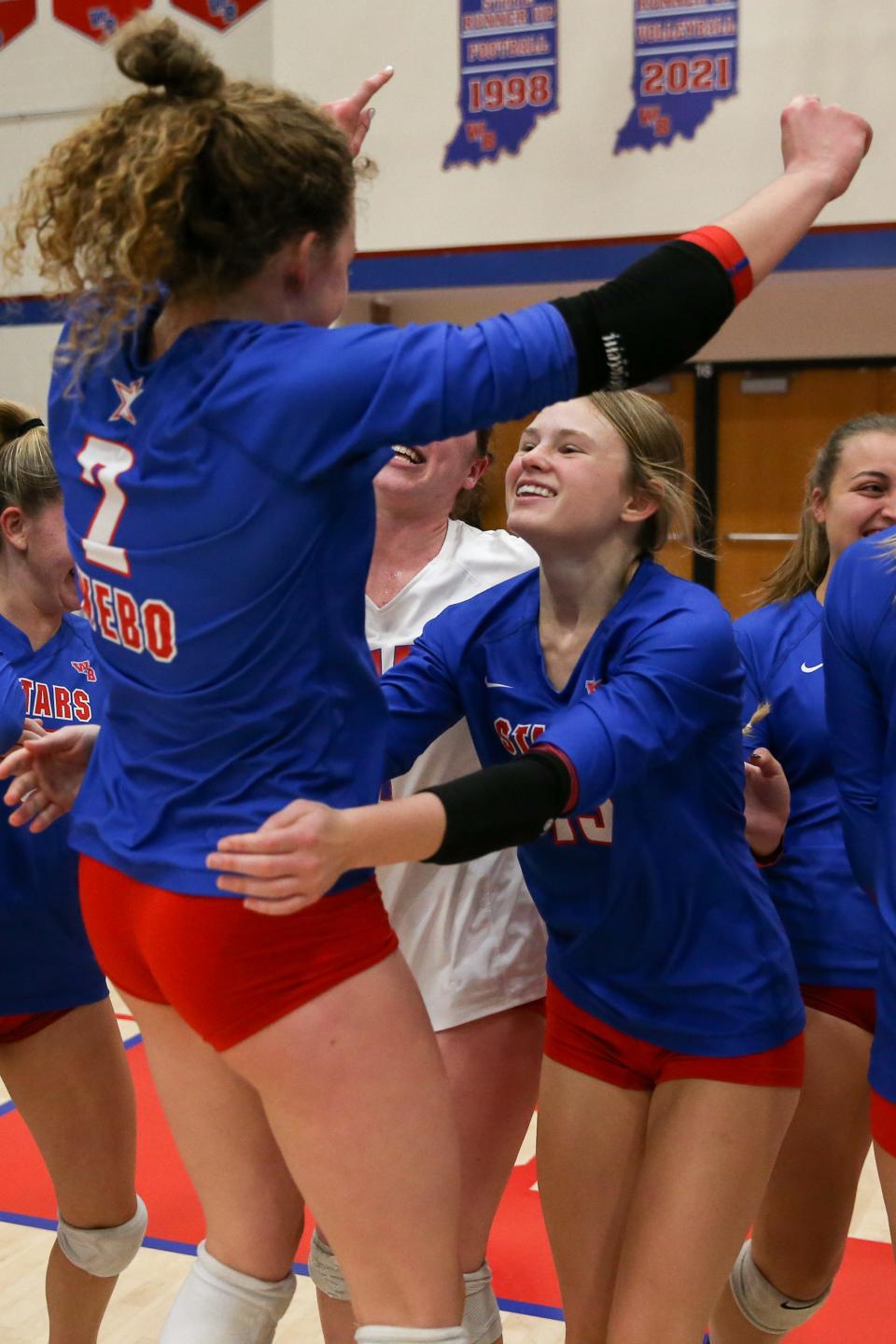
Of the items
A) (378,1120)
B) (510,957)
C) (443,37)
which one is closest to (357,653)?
(378,1120)

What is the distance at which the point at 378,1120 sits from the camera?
150 centimetres

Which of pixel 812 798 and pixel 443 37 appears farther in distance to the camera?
pixel 443 37

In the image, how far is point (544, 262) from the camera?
8.42 m

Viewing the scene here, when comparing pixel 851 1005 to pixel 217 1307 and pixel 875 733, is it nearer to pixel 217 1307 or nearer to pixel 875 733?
pixel 875 733

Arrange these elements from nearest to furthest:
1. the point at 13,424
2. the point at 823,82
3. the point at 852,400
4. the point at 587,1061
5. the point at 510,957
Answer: the point at 587,1061
the point at 510,957
the point at 13,424
the point at 823,82
the point at 852,400

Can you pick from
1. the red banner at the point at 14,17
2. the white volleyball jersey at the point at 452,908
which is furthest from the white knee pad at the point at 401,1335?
the red banner at the point at 14,17

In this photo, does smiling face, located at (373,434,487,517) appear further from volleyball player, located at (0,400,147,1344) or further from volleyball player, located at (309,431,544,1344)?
volleyball player, located at (0,400,147,1344)

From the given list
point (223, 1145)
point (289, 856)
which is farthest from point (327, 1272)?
point (289, 856)

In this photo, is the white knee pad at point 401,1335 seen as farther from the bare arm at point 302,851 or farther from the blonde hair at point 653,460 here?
the blonde hair at point 653,460

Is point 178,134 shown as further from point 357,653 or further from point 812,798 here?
point 812,798

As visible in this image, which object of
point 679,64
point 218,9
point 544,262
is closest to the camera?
point 679,64

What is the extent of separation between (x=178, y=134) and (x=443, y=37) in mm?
7653

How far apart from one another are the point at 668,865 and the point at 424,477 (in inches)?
36.5

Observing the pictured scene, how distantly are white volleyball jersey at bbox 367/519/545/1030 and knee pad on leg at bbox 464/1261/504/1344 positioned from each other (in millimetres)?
392
